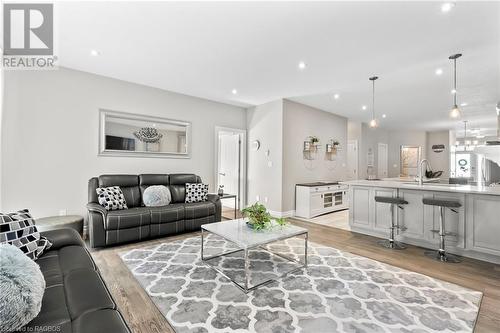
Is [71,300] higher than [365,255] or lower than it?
higher

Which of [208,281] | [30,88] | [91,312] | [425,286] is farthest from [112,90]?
[425,286]

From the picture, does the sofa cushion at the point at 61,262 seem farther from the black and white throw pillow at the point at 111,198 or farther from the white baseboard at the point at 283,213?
the white baseboard at the point at 283,213

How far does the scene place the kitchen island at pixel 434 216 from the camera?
2.94 m

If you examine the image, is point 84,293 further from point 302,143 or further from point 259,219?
point 302,143

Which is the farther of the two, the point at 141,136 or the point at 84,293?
the point at 141,136

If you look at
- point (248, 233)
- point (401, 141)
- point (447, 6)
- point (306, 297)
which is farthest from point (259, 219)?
point (401, 141)

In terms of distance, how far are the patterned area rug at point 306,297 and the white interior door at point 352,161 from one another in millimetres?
5451

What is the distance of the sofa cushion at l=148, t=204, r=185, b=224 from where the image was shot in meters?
3.64

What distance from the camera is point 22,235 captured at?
1.82 meters

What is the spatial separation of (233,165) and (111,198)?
3286 millimetres

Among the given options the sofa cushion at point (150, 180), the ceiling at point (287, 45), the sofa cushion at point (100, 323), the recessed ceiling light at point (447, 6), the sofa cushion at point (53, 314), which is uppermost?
the ceiling at point (287, 45)

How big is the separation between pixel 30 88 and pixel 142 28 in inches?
89.2

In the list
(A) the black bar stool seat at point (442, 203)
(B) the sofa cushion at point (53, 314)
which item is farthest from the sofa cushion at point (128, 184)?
(A) the black bar stool seat at point (442, 203)

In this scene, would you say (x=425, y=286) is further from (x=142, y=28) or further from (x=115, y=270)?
(x=142, y=28)
